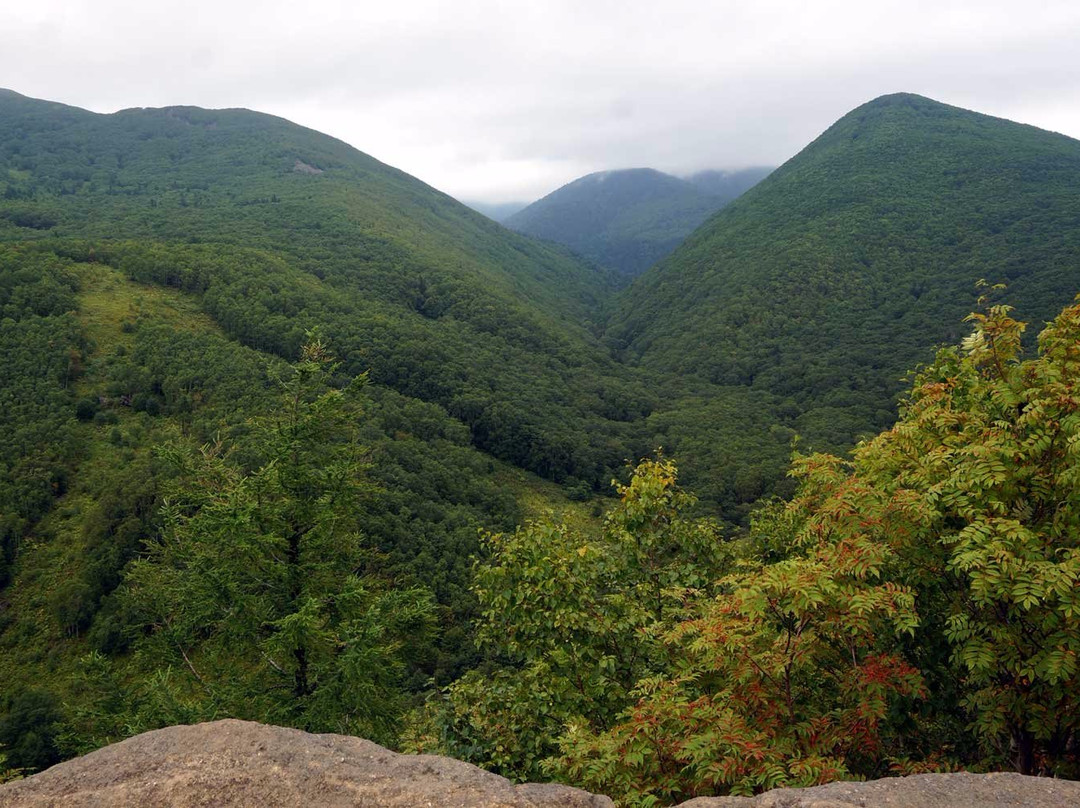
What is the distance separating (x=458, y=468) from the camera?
2987 inches

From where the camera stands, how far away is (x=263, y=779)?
5.32 meters

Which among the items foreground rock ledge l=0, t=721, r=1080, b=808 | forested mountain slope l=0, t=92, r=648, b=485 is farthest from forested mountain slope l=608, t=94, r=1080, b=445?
foreground rock ledge l=0, t=721, r=1080, b=808

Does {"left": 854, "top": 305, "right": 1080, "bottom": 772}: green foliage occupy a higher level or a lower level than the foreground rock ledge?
higher

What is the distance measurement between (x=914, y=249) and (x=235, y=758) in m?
174

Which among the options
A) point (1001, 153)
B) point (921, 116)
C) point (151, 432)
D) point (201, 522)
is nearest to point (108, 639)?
point (151, 432)

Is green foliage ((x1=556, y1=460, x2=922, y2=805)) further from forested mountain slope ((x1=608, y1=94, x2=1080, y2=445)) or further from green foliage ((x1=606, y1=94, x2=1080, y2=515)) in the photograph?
forested mountain slope ((x1=608, y1=94, x2=1080, y2=445))

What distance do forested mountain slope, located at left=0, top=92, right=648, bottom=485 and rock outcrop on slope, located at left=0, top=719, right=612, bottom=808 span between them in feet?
228

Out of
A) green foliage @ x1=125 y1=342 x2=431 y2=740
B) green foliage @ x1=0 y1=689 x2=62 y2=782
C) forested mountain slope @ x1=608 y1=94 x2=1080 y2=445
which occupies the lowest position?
green foliage @ x1=0 y1=689 x2=62 y2=782

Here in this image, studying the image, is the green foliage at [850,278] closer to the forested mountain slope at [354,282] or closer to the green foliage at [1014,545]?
the forested mountain slope at [354,282]

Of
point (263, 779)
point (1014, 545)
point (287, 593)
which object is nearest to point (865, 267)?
point (287, 593)

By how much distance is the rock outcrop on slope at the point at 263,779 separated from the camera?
16.7ft

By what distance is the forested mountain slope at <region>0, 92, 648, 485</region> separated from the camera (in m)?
92.6

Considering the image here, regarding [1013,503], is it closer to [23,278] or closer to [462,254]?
[23,278]

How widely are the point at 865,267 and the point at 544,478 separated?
109 meters
